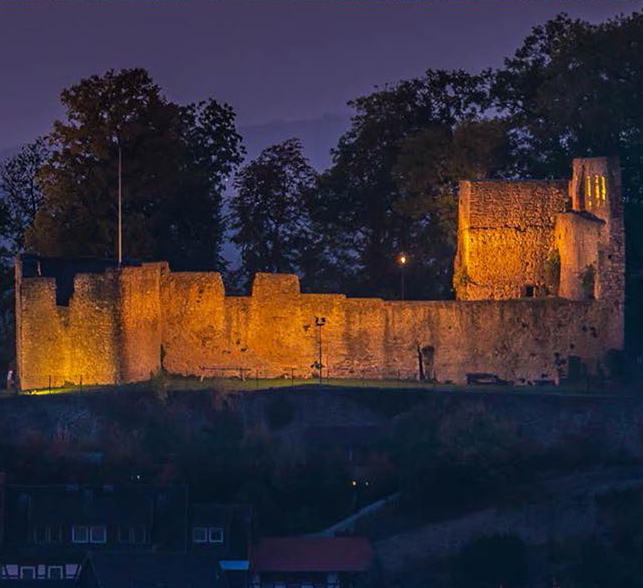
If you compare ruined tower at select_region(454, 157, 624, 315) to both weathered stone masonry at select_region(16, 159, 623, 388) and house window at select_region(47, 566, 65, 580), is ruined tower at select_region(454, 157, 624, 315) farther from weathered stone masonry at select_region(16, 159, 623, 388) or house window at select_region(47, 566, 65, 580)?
house window at select_region(47, 566, 65, 580)

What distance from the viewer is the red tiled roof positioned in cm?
7188

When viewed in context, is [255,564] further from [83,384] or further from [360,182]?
[360,182]

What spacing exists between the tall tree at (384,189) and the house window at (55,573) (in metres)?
18.1

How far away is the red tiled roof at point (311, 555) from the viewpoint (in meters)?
71.9

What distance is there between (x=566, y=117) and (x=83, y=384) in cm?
1587

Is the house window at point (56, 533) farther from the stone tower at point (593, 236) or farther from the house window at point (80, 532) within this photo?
the stone tower at point (593, 236)

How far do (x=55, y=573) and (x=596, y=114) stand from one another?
72.2 ft

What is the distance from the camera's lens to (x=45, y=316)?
3135 inches

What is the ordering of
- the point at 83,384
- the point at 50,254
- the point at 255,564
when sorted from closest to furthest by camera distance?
the point at 255,564, the point at 83,384, the point at 50,254

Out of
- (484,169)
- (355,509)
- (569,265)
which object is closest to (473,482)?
(355,509)

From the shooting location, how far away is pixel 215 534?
7288 cm

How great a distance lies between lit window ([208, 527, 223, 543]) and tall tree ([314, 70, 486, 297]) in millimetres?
16395

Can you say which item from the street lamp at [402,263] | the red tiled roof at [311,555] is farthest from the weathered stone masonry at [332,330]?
the red tiled roof at [311,555]

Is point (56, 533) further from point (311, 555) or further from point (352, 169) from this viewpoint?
point (352, 169)
